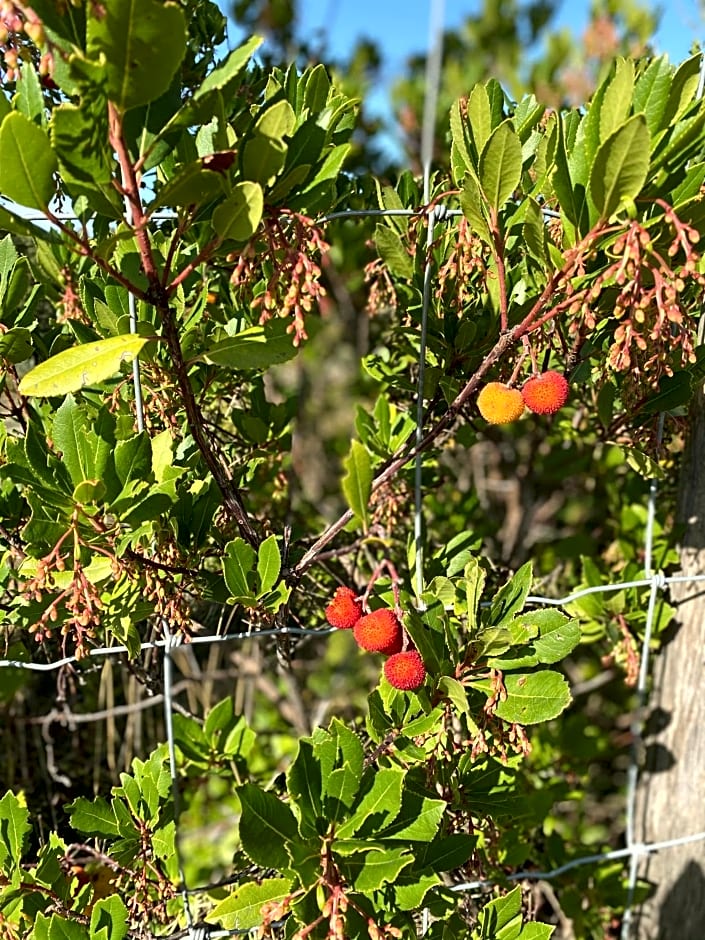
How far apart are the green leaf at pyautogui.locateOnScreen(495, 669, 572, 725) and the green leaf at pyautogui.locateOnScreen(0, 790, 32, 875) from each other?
600 mm

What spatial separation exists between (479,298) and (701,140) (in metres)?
0.37

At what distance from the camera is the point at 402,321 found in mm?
1252

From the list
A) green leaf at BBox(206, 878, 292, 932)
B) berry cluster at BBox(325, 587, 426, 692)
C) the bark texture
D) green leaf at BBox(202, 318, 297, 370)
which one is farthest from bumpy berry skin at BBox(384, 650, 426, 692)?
the bark texture

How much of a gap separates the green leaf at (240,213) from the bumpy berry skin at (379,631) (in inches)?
16.7

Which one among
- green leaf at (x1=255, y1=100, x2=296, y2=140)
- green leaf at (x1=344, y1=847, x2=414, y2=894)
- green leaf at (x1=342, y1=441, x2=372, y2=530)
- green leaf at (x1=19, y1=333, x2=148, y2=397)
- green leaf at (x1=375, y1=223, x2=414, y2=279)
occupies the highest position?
green leaf at (x1=375, y1=223, x2=414, y2=279)

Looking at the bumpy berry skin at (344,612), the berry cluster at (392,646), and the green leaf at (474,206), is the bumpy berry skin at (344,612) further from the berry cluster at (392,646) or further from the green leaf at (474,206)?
the green leaf at (474,206)

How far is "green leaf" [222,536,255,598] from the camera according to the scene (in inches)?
37.9

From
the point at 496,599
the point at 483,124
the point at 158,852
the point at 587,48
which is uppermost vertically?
the point at 587,48

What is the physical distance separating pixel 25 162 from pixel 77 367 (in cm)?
18

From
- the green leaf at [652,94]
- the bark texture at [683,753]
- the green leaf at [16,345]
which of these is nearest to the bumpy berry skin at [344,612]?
the green leaf at [16,345]

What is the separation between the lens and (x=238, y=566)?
0.97 meters

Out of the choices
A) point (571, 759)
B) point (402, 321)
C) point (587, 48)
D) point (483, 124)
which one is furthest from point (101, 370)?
point (587, 48)

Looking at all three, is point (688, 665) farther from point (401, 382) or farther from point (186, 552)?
point (186, 552)

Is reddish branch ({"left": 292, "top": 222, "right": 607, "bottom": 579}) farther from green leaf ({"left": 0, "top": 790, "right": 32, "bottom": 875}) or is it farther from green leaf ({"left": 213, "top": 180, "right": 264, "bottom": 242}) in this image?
green leaf ({"left": 0, "top": 790, "right": 32, "bottom": 875})
